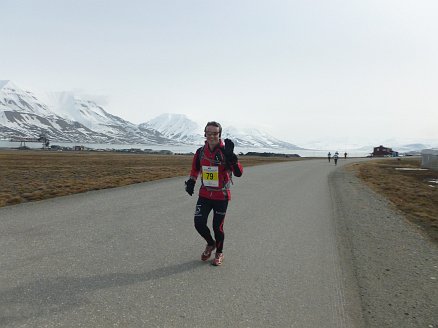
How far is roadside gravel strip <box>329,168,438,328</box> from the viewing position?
13.1 feet

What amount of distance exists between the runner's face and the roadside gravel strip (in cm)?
285

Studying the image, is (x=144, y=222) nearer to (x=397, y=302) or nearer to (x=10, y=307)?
(x=10, y=307)

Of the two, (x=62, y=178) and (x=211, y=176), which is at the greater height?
(x=211, y=176)

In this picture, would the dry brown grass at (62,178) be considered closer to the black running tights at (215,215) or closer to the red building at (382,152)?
the black running tights at (215,215)

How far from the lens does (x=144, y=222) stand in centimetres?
804

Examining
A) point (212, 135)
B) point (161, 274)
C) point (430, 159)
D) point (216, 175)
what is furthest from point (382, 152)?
point (161, 274)

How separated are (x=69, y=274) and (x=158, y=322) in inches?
72.3

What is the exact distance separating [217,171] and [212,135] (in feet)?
1.87

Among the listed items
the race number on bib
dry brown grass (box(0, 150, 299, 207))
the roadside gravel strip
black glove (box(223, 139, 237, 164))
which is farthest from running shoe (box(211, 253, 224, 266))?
dry brown grass (box(0, 150, 299, 207))

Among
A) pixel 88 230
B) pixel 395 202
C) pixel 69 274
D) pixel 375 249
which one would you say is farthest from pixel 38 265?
pixel 395 202

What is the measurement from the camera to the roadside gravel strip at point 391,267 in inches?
158

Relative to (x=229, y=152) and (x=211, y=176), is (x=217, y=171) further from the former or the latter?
(x=229, y=152)

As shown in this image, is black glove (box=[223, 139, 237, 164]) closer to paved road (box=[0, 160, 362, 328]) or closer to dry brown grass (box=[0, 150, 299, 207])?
paved road (box=[0, 160, 362, 328])

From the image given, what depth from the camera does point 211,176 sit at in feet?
17.6
